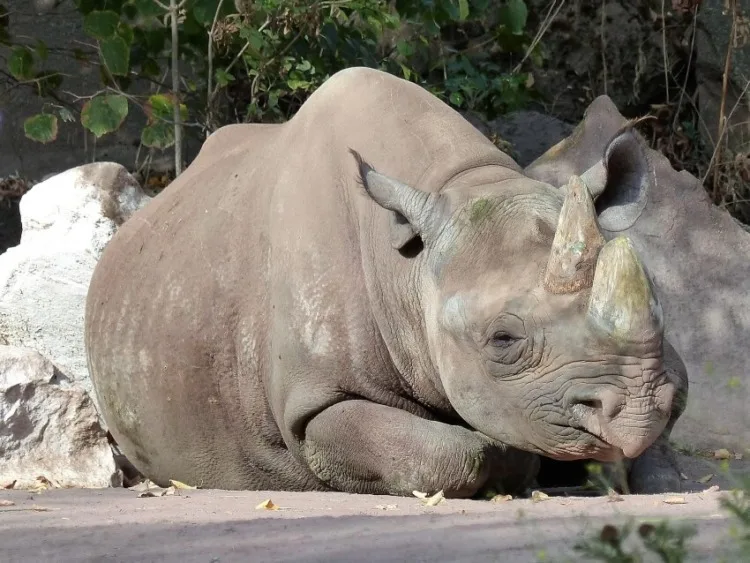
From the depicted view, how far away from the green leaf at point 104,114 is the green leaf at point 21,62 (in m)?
0.80

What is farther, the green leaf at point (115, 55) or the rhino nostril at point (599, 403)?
the green leaf at point (115, 55)

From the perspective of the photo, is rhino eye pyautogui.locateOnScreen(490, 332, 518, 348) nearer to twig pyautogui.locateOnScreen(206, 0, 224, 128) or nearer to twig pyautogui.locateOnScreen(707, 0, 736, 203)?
twig pyautogui.locateOnScreen(206, 0, 224, 128)

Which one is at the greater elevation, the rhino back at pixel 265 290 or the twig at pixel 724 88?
the twig at pixel 724 88

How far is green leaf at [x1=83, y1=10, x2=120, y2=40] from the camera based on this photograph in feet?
27.7

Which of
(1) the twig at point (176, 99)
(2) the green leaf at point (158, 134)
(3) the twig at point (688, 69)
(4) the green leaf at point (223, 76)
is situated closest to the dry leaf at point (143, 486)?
(1) the twig at point (176, 99)

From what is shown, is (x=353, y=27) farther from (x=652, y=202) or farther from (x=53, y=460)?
(x=53, y=460)

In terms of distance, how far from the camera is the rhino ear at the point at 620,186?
18.2ft

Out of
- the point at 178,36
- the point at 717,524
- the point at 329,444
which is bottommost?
the point at 329,444

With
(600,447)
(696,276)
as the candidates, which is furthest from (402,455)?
(696,276)

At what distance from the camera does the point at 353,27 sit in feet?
30.9

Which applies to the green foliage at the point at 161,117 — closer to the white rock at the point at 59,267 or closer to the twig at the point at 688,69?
the white rock at the point at 59,267

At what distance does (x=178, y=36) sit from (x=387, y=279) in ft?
12.7

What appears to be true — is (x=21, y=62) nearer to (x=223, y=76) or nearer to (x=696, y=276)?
(x=223, y=76)

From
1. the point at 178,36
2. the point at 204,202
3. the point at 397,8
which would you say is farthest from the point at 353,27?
the point at 204,202
